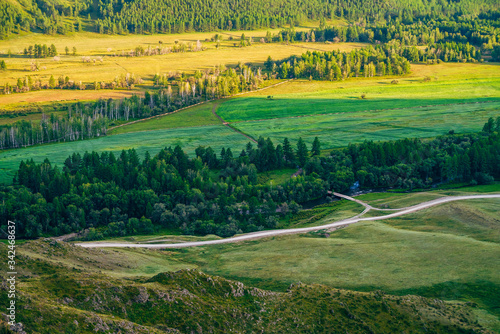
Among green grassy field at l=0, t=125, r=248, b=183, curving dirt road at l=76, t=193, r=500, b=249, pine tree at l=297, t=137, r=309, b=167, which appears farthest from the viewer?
green grassy field at l=0, t=125, r=248, b=183

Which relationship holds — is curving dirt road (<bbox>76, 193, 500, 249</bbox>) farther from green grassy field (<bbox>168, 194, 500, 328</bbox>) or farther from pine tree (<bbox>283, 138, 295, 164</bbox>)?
pine tree (<bbox>283, 138, 295, 164</bbox>)

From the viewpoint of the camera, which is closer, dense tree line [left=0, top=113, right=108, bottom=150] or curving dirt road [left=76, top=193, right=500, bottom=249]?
curving dirt road [left=76, top=193, right=500, bottom=249]

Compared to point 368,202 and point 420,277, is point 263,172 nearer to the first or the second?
point 368,202

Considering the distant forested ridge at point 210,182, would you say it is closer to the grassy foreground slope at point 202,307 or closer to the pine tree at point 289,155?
the pine tree at point 289,155

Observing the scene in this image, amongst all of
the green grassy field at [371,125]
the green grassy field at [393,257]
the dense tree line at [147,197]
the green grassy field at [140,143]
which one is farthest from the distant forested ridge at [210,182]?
the green grassy field at [393,257]

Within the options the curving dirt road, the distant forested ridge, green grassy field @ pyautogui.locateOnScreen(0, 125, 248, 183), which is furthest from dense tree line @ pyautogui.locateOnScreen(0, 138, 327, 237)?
green grassy field @ pyautogui.locateOnScreen(0, 125, 248, 183)

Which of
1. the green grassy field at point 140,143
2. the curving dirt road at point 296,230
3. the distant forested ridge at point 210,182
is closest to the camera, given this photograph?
the curving dirt road at point 296,230

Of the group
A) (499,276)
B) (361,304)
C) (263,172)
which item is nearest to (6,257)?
(361,304)
